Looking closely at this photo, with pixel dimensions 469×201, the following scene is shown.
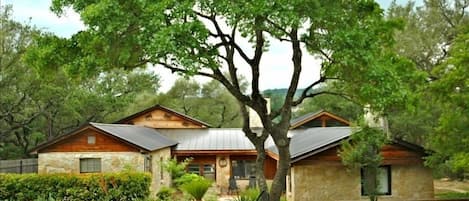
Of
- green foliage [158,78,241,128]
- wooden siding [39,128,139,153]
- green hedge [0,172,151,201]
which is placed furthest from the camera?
green foliage [158,78,241,128]

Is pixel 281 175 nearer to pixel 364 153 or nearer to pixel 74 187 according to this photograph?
pixel 364 153

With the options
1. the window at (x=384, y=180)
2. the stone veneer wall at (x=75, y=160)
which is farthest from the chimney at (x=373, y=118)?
the stone veneer wall at (x=75, y=160)

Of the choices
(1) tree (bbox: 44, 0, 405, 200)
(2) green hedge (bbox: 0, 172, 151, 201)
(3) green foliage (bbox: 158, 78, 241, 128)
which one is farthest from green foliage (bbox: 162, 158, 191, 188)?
(3) green foliage (bbox: 158, 78, 241, 128)

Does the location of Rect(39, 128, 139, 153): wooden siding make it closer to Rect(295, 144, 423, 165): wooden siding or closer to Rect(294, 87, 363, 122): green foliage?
Rect(295, 144, 423, 165): wooden siding

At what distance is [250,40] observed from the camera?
1259 cm

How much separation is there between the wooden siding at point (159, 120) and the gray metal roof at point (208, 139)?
0.37 meters

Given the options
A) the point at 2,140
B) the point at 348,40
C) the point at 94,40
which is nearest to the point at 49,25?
the point at 2,140

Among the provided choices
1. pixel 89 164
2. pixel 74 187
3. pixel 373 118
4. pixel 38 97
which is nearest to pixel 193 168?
pixel 89 164

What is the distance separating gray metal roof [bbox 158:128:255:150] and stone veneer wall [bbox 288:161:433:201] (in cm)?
787

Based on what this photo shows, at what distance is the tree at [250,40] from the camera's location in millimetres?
9734

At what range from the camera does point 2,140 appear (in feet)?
107

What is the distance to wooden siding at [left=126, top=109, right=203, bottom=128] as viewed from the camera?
102 feet

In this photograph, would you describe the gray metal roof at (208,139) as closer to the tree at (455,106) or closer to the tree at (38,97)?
the tree at (38,97)

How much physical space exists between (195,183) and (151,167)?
7.80m
